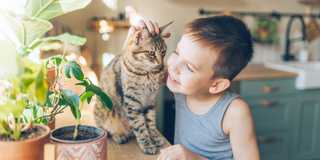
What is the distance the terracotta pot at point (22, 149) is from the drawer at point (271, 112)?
2140mm

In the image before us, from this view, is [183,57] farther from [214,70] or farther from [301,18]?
[301,18]

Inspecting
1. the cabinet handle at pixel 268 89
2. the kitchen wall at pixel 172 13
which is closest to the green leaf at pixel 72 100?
the kitchen wall at pixel 172 13

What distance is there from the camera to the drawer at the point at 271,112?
2.67 meters

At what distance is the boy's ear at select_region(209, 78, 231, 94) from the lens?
3.23 feet

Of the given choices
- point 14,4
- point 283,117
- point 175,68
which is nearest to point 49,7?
point 14,4

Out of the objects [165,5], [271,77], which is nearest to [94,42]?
[165,5]

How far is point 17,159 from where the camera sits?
2.11 feet

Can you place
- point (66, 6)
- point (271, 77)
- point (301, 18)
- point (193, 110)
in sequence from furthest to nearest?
point (301, 18) → point (271, 77) → point (193, 110) → point (66, 6)

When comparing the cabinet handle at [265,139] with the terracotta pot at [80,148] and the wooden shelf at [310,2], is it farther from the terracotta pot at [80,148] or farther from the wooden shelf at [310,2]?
the terracotta pot at [80,148]

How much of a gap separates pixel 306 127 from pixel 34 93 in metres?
2.69

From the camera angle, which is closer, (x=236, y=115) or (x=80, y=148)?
(x=80, y=148)

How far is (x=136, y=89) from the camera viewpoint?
0.94 meters

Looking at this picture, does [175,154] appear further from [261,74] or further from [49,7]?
[261,74]

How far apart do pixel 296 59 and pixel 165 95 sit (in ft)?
4.27
